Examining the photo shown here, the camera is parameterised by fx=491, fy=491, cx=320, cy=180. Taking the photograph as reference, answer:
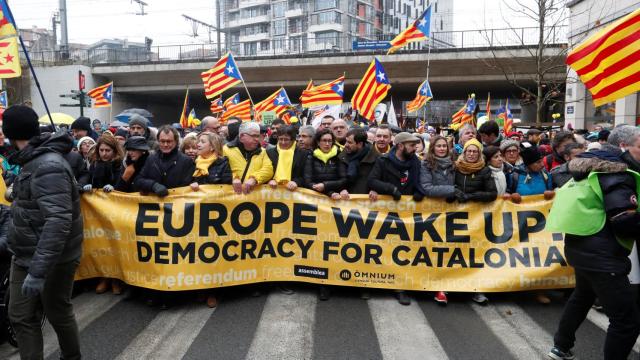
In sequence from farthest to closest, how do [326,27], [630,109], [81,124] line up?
1. [326,27]
2. [630,109]
3. [81,124]

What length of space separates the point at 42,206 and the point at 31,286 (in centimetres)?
52

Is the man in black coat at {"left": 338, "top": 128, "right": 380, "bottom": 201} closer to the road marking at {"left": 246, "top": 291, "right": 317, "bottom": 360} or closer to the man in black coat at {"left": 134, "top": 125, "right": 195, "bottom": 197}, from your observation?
the road marking at {"left": 246, "top": 291, "right": 317, "bottom": 360}

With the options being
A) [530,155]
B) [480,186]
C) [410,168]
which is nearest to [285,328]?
[410,168]

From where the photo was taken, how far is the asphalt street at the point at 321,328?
4.22 m

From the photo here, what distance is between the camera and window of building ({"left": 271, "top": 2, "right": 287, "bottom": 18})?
77938 millimetres

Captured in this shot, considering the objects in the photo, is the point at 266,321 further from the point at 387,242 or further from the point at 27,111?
the point at 27,111

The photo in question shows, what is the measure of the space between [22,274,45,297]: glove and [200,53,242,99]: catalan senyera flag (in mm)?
10523

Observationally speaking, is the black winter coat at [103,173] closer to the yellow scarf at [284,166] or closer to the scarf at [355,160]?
the yellow scarf at [284,166]

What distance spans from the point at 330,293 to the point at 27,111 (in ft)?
11.9

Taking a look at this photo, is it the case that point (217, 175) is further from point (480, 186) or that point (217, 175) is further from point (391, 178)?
point (480, 186)

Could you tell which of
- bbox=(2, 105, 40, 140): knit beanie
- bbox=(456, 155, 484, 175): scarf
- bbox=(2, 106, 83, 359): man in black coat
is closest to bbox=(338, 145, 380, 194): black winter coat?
bbox=(456, 155, 484, 175): scarf

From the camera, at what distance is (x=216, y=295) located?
18.6 ft

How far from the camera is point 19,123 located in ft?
11.2

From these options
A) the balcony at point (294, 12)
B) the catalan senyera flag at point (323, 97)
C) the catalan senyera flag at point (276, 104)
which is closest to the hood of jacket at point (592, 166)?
the catalan senyera flag at point (323, 97)
